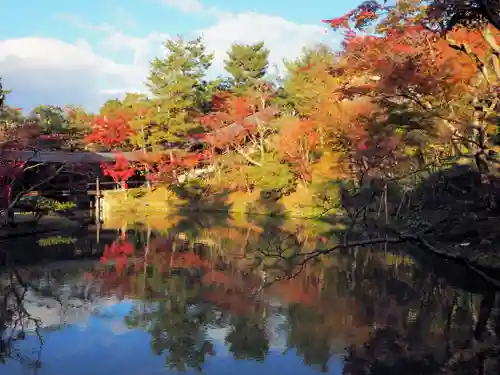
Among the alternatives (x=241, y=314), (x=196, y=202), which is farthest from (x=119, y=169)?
(x=241, y=314)

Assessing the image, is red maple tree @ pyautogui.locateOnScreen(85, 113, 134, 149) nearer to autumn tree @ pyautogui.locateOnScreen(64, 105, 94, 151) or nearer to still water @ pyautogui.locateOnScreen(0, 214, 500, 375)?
autumn tree @ pyautogui.locateOnScreen(64, 105, 94, 151)

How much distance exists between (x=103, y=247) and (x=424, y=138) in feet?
37.0

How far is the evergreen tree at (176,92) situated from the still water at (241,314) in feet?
54.3

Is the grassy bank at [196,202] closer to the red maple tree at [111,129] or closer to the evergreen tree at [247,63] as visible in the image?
the red maple tree at [111,129]

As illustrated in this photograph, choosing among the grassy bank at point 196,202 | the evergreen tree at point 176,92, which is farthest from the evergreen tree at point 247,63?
the grassy bank at point 196,202

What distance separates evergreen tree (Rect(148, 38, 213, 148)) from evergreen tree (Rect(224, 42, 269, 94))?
2.43 m

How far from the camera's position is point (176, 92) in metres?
30.5

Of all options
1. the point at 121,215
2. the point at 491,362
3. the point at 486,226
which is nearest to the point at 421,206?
the point at 486,226

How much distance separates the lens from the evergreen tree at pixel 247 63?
117 feet

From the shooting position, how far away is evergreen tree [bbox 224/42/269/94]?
3576 centimetres

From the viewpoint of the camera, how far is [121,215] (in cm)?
2691

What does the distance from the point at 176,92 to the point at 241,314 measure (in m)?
23.8

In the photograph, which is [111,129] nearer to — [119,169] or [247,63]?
[119,169]

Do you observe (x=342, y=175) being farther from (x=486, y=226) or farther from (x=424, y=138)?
(x=486, y=226)
